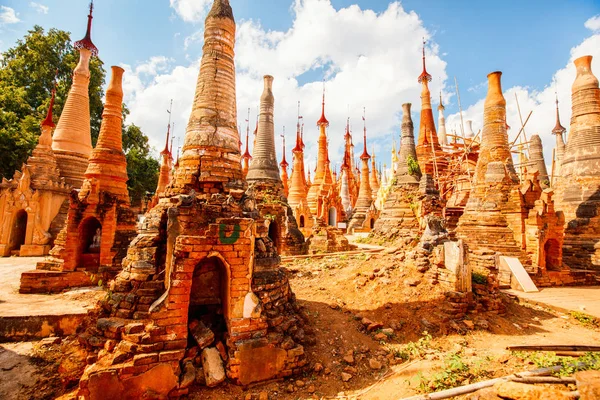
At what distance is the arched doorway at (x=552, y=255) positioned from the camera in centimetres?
1083

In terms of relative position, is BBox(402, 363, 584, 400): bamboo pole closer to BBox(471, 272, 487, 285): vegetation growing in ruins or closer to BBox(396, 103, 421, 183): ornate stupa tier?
BBox(471, 272, 487, 285): vegetation growing in ruins

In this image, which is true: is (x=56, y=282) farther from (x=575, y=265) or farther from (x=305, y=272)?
(x=575, y=265)

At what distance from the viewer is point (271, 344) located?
4391mm

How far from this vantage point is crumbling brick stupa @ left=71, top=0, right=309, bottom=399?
153 inches

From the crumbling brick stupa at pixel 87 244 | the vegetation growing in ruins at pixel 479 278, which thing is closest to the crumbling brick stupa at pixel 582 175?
the vegetation growing in ruins at pixel 479 278

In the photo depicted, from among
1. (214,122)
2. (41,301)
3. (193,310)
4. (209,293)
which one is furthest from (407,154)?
(41,301)

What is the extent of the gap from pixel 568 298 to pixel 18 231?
22482 millimetres

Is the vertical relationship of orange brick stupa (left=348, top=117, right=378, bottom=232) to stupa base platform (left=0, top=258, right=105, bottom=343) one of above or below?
above

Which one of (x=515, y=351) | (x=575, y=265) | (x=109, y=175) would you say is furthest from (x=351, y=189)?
(x=515, y=351)

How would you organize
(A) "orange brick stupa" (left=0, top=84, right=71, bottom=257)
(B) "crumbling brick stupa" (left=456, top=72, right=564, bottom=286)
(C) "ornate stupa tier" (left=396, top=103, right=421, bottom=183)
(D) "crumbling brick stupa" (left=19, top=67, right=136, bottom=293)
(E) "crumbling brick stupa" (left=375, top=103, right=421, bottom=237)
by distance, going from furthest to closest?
(C) "ornate stupa tier" (left=396, top=103, right=421, bottom=183) < (E) "crumbling brick stupa" (left=375, top=103, right=421, bottom=237) < (A) "orange brick stupa" (left=0, top=84, right=71, bottom=257) < (B) "crumbling brick stupa" (left=456, top=72, right=564, bottom=286) < (D) "crumbling brick stupa" (left=19, top=67, right=136, bottom=293)

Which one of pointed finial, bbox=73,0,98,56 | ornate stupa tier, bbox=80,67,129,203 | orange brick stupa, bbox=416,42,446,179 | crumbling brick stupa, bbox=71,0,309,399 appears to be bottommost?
crumbling brick stupa, bbox=71,0,309,399

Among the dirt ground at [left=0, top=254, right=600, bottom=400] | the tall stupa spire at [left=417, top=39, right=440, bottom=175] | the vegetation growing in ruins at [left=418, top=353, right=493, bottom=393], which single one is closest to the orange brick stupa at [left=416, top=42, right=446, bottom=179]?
the tall stupa spire at [left=417, top=39, right=440, bottom=175]

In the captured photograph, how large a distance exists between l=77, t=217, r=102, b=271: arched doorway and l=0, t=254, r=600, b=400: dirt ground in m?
3.77

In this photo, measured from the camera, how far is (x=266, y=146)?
14.5 m
